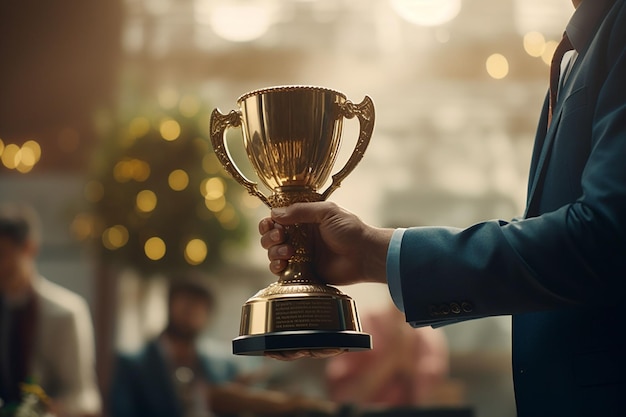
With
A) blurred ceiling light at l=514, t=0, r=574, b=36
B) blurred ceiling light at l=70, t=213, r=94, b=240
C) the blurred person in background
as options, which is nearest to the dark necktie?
the blurred person in background

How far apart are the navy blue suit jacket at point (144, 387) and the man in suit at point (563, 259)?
9.41 ft

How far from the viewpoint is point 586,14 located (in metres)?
0.98

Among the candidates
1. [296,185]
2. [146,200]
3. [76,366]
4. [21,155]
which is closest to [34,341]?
[76,366]

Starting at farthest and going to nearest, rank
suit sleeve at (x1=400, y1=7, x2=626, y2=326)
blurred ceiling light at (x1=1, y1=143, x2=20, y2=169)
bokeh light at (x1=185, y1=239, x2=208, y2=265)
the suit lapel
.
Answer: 1. blurred ceiling light at (x1=1, y1=143, x2=20, y2=169)
2. bokeh light at (x1=185, y1=239, x2=208, y2=265)
3. the suit lapel
4. suit sleeve at (x1=400, y1=7, x2=626, y2=326)

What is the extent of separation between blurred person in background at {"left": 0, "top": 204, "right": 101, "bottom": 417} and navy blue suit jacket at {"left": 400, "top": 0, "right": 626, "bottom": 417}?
3.35 meters

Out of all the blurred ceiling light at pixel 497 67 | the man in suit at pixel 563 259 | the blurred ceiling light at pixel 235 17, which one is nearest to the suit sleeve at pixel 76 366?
the blurred ceiling light at pixel 235 17

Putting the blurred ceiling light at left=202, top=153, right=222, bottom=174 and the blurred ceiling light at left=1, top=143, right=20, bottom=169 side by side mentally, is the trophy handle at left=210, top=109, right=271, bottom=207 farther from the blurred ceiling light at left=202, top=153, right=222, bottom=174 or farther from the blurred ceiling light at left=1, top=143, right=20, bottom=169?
the blurred ceiling light at left=1, top=143, right=20, bottom=169

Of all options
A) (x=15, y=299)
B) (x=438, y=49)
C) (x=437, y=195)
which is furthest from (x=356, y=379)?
(x=438, y=49)

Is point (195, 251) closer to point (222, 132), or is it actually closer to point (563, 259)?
point (222, 132)

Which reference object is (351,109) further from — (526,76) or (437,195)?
(526,76)

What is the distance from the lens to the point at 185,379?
3855 millimetres

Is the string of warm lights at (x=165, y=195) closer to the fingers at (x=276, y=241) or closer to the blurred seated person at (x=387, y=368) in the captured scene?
the blurred seated person at (x=387, y=368)

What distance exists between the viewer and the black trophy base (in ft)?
3.57

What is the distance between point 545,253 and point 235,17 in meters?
4.29
